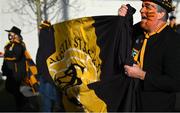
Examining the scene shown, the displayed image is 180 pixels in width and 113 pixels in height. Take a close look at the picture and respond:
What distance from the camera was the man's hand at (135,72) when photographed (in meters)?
4.03

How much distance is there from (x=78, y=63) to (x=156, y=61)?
86 centimetres

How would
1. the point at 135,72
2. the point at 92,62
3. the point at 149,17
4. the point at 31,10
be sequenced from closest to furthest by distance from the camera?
1. the point at 135,72
2. the point at 149,17
3. the point at 92,62
4. the point at 31,10

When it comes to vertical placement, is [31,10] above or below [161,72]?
above

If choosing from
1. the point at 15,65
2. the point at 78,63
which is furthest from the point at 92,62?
the point at 15,65

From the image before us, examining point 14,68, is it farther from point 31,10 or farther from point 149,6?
point 149,6

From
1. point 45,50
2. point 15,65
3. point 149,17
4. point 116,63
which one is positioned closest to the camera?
point 149,17

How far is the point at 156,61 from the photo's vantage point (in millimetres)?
4086

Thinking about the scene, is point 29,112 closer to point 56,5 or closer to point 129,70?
point 56,5

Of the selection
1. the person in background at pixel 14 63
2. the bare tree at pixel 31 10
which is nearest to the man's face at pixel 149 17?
the person in background at pixel 14 63

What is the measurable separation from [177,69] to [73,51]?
3.55 feet

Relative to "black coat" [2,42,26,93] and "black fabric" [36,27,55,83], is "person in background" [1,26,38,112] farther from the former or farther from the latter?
"black fabric" [36,27,55,83]

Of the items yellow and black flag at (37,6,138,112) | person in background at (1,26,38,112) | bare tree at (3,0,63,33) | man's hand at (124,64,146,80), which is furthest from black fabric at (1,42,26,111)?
man's hand at (124,64,146,80)

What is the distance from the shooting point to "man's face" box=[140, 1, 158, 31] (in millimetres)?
4156

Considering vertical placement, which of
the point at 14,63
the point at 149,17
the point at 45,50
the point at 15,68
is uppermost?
the point at 149,17
